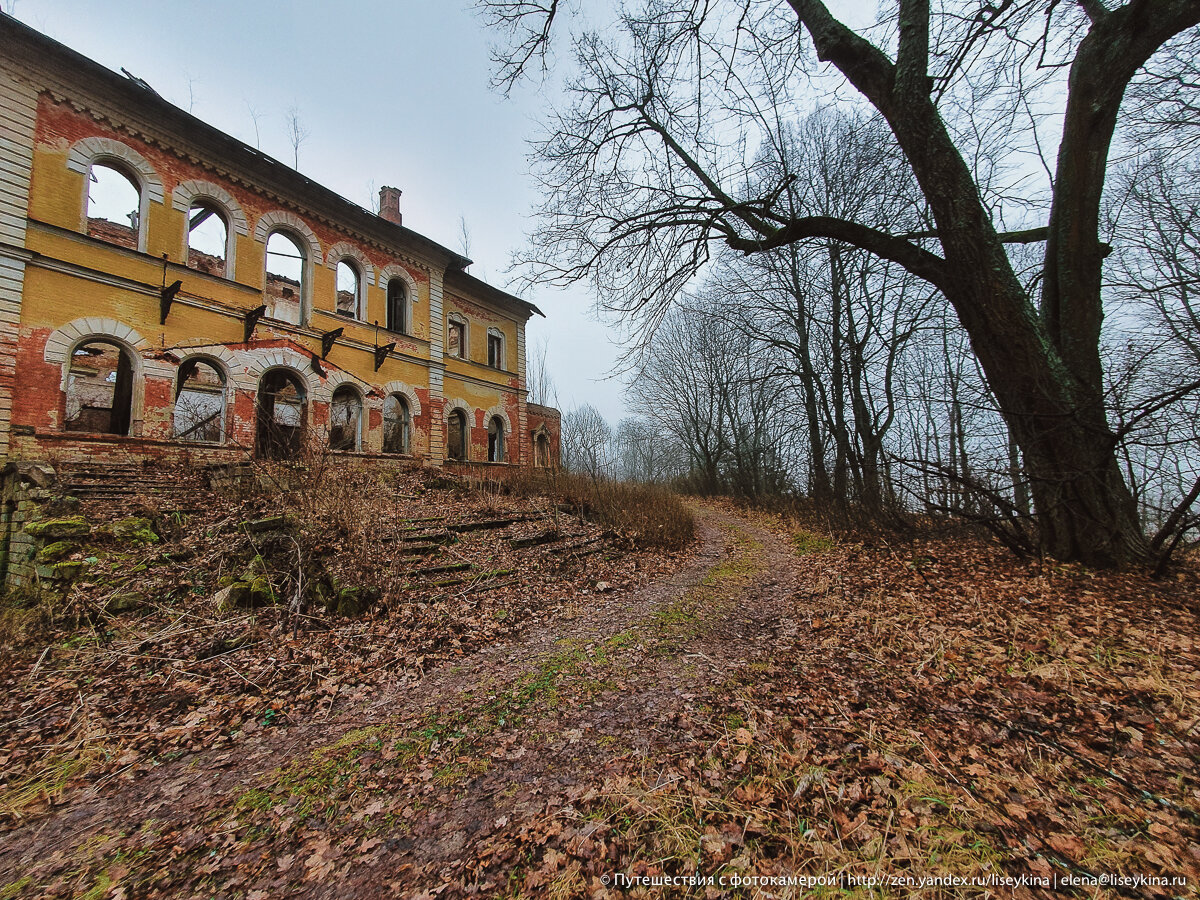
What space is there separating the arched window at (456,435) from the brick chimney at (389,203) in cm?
776

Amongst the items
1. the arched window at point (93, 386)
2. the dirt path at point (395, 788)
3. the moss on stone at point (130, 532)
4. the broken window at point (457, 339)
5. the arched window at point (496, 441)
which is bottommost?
the dirt path at point (395, 788)

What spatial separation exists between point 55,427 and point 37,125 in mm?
5982

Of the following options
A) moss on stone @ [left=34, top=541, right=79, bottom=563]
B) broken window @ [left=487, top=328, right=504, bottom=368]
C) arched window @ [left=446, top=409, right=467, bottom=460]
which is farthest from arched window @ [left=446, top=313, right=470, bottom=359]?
moss on stone @ [left=34, top=541, right=79, bottom=563]

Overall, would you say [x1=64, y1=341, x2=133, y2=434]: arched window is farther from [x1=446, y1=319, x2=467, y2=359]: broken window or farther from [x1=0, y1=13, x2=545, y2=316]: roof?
[x1=446, y1=319, x2=467, y2=359]: broken window

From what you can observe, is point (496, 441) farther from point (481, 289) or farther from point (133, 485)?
point (133, 485)

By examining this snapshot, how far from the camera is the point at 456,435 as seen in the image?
18.8 meters

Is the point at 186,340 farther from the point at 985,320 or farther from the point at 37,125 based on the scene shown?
the point at 985,320

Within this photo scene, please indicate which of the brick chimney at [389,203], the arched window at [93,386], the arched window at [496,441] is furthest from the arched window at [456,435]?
the arched window at [93,386]

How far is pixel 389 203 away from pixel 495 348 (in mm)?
6539

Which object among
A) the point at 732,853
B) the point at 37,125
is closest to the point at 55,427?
the point at 37,125

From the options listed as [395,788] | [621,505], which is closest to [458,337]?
[621,505]

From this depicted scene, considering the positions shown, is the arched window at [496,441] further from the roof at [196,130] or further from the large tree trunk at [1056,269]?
the large tree trunk at [1056,269]

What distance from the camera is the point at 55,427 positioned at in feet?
28.1

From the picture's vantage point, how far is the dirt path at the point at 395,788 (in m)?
1.92
